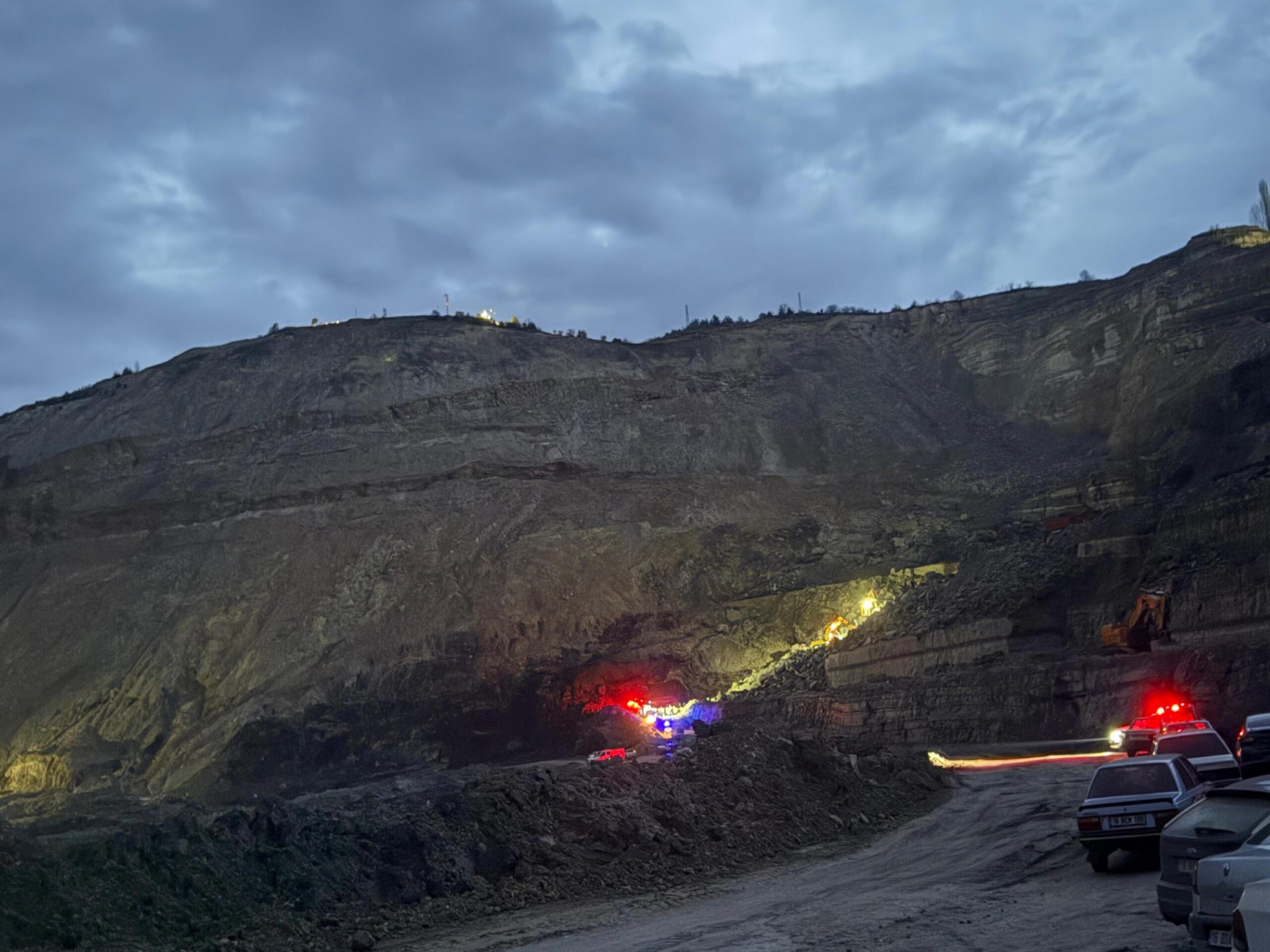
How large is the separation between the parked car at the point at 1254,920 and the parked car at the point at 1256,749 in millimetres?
12740

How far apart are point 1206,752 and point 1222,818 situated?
790 centimetres

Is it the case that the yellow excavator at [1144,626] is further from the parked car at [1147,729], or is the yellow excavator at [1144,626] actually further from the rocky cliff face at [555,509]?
the parked car at [1147,729]

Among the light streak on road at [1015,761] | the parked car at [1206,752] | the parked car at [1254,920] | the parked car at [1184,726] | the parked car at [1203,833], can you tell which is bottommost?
the light streak on road at [1015,761]

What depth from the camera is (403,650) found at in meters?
46.3

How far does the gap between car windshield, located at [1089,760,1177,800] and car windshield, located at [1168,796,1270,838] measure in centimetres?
351

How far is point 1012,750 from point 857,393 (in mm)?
36187

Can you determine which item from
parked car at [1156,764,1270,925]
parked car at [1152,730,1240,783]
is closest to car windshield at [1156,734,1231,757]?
parked car at [1152,730,1240,783]

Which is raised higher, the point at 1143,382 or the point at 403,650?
the point at 1143,382

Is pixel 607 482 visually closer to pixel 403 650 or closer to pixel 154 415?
pixel 403 650

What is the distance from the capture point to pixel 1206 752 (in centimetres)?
1496

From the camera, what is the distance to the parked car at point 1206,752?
14.6 m

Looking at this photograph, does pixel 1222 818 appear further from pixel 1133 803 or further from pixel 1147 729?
pixel 1147 729

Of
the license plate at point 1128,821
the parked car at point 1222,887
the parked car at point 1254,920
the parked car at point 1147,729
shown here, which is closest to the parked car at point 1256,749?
the parked car at point 1147,729

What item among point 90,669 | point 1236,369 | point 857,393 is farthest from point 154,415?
point 1236,369
